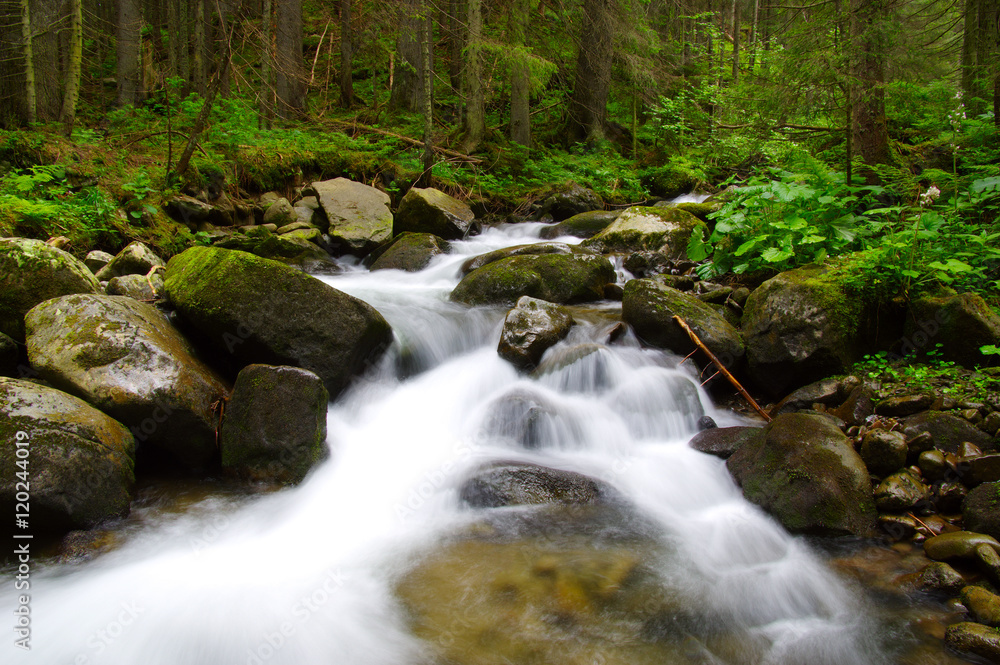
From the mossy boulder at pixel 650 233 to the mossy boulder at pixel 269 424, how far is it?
6145 mm

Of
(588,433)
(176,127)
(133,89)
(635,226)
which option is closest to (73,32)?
(176,127)

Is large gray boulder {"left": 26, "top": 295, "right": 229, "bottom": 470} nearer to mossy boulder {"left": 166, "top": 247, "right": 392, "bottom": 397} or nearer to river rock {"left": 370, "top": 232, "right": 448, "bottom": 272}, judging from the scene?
mossy boulder {"left": 166, "top": 247, "right": 392, "bottom": 397}

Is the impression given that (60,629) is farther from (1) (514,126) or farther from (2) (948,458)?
(1) (514,126)

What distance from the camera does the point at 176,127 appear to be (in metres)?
11.1

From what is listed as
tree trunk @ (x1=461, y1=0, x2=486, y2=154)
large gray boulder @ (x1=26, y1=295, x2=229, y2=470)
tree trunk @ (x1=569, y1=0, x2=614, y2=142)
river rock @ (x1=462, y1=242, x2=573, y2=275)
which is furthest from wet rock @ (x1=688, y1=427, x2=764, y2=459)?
tree trunk @ (x1=569, y1=0, x2=614, y2=142)

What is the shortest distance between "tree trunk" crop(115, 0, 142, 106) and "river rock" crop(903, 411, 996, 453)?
16970mm

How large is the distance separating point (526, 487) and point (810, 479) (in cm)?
200

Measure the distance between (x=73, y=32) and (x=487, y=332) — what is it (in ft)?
29.3

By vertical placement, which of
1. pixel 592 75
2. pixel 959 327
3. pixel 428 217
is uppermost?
pixel 592 75

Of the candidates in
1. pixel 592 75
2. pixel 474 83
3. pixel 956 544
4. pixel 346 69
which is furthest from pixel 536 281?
pixel 346 69

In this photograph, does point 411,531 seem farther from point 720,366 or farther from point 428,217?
point 428,217

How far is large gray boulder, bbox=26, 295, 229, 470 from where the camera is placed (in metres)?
3.97

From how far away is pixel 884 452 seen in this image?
3.93 meters

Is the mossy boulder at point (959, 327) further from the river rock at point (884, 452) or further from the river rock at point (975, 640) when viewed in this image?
the river rock at point (975, 640)
